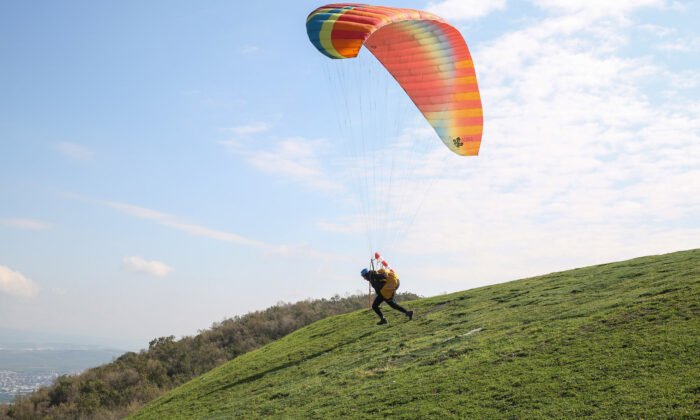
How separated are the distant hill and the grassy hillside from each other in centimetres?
810

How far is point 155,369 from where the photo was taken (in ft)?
106

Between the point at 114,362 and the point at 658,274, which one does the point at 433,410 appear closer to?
the point at 658,274

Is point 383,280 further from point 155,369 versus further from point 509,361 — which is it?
point 155,369

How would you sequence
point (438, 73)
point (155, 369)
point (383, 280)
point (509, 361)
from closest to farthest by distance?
point (509, 361) < point (383, 280) < point (438, 73) < point (155, 369)

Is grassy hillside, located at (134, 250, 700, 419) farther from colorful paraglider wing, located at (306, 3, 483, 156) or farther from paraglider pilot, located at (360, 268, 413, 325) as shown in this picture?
colorful paraglider wing, located at (306, 3, 483, 156)

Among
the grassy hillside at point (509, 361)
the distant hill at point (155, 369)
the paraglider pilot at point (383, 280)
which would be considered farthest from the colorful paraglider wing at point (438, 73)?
the distant hill at point (155, 369)

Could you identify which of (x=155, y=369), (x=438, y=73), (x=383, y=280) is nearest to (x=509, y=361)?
(x=383, y=280)

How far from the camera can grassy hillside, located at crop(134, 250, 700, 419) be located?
982 cm

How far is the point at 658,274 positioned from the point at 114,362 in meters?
29.4

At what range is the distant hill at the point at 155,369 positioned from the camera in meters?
28.2

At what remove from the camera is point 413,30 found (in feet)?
63.2

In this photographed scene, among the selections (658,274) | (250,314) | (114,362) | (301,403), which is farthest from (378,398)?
(250,314)

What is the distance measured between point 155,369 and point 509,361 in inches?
975

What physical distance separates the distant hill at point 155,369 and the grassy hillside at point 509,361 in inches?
319
